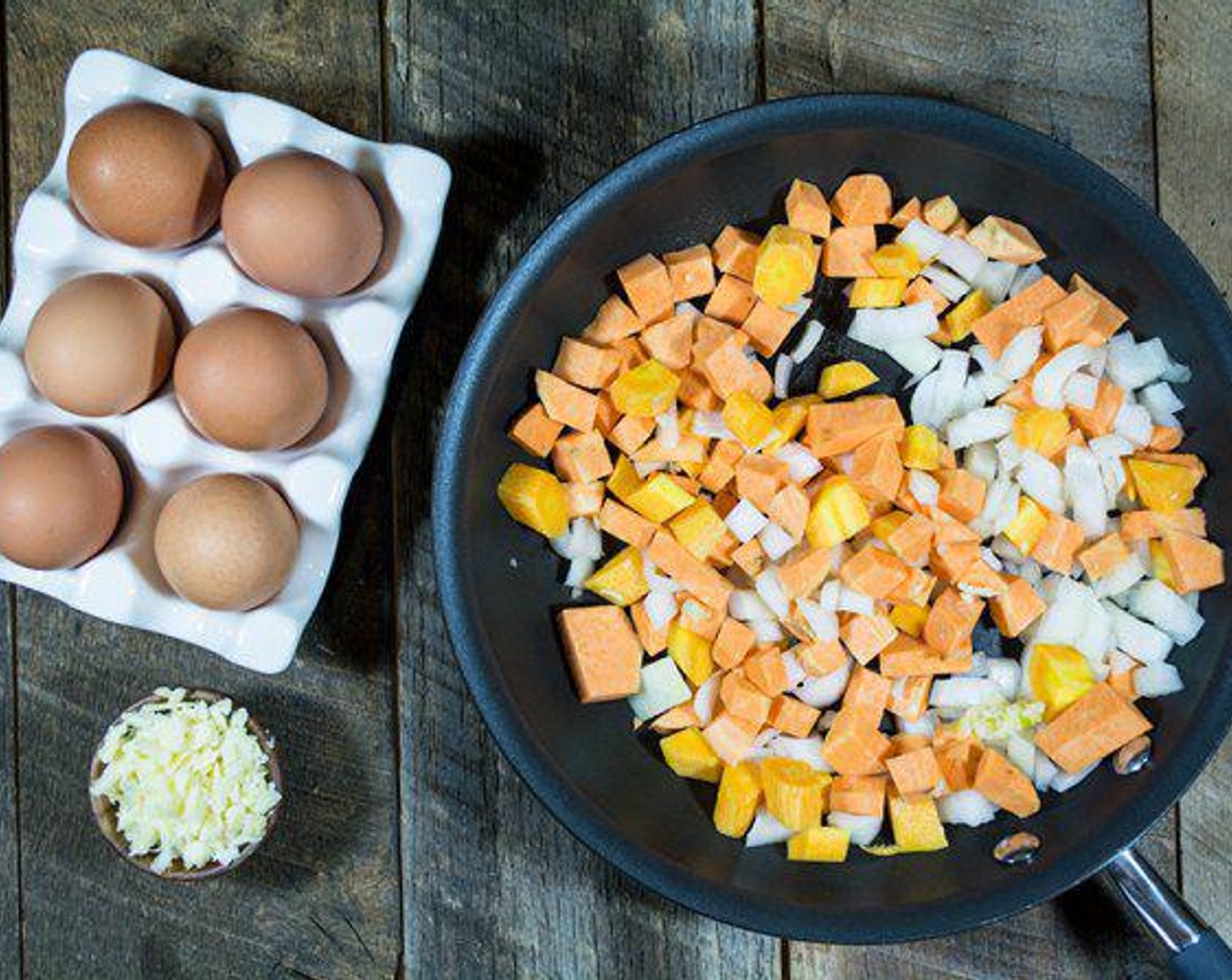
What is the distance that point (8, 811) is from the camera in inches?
56.2

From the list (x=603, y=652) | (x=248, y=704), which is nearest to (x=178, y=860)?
(x=248, y=704)

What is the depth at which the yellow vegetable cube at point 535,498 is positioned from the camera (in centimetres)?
129

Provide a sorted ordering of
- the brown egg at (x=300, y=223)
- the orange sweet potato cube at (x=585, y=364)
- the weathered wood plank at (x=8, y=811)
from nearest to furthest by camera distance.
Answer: the brown egg at (x=300, y=223) → the orange sweet potato cube at (x=585, y=364) → the weathered wood plank at (x=8, y=811)

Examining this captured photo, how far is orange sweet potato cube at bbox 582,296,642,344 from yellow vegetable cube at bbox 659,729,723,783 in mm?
378

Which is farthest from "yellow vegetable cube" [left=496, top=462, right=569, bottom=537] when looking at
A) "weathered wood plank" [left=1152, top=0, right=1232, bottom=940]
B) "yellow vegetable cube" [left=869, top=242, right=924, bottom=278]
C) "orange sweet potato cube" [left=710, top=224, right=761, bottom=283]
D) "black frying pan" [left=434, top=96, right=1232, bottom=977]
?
"weathered wood plank" [left=1152, top=0, right=1232, bottom=940]

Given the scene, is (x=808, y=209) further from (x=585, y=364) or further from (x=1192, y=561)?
(x=1192, y=561)

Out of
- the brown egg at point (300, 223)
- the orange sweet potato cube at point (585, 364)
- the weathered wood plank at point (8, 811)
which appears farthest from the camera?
the weathered wood plank at point (8, 811)

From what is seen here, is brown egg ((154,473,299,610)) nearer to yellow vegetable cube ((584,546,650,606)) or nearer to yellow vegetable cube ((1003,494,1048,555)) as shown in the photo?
yellow vegetable cube ((584,546,650,606))

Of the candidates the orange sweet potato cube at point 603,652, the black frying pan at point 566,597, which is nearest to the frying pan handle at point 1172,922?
the black frying pan at point 566,597

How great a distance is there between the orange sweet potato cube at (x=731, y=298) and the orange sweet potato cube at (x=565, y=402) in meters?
0.14

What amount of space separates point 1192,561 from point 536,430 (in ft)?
2.00

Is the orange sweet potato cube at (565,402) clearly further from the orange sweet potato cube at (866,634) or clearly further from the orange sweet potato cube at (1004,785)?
the orange sweet potato cube at (1004,785)

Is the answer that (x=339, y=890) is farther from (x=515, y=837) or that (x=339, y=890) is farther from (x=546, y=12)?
(x=546, y=12)

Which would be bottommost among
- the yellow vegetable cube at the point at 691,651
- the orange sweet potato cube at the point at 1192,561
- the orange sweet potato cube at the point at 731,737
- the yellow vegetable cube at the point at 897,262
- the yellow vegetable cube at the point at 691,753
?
the yellow vegetable cube at the point at 691,753
